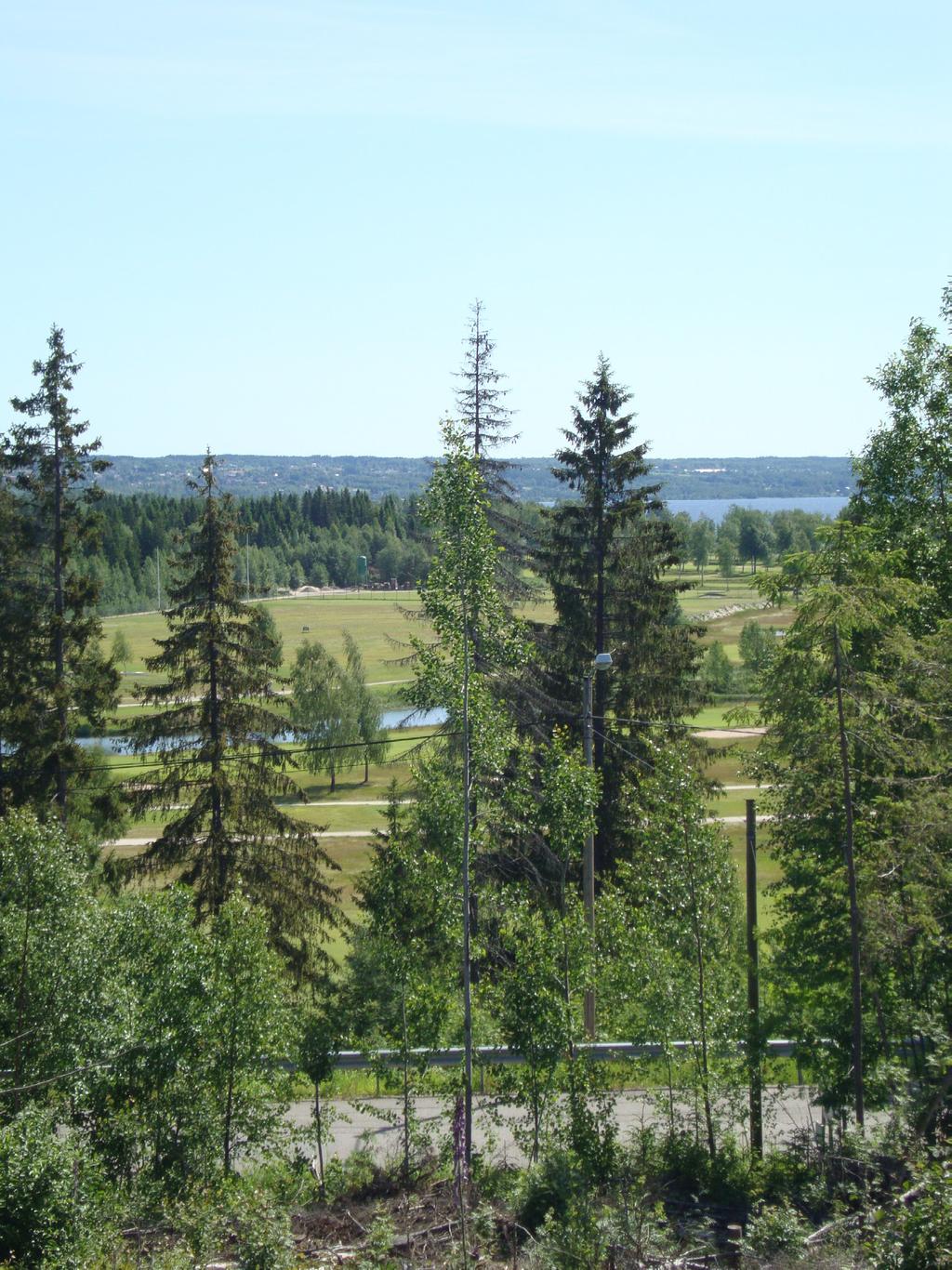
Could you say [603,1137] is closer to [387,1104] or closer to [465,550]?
[387,1104]

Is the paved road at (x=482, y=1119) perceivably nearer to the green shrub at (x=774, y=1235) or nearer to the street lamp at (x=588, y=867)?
the street lamp at (x=588, y=867)

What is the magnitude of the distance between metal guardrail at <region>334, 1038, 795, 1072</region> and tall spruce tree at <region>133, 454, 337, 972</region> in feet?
8.51

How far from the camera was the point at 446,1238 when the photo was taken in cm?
1430

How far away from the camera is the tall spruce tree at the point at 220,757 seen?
22.0 metres

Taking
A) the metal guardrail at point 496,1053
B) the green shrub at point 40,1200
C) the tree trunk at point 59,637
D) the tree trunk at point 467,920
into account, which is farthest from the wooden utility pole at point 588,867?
the tree trunk at point 59,637

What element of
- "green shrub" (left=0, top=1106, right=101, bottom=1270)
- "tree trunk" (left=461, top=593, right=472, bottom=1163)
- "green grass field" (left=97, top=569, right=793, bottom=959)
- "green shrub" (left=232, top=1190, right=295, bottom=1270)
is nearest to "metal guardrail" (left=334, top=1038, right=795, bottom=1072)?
"tree trunk" (left=461, top=593, right=472, bottom=1163)

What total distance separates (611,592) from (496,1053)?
37.2 ft

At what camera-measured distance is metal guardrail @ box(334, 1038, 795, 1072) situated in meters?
17.2

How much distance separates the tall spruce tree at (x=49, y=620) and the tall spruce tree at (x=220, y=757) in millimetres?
1799

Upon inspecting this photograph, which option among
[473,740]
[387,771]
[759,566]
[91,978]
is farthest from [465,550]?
[759,566]

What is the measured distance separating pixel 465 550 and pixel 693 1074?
26.5ft

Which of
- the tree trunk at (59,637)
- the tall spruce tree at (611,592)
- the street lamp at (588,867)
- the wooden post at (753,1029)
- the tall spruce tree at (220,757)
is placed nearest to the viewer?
the wooden post at (753,1029)

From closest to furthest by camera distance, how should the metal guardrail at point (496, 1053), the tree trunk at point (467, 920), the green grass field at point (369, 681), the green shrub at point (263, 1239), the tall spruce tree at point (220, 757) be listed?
the green shrub at point (263, 1239), the tree trunk at point (467, 920), the metal guardrail at point (496, 1053), the tall spruce tree at point (220, 757), the green grass field at point (369, 681)

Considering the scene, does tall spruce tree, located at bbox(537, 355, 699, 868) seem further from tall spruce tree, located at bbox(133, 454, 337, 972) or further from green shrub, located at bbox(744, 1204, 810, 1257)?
green shrub, located at bbox(744, 1204, 810, 1257)
